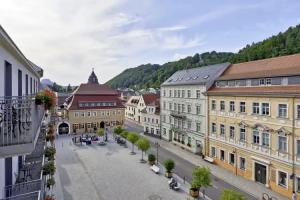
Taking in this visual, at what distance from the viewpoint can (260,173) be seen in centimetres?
2598

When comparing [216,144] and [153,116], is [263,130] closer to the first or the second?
[216,144]

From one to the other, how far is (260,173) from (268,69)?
10950 mm

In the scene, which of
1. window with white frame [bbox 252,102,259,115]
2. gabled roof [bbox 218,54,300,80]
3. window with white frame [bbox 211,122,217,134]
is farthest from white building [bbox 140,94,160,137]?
window with white frame [bbox 252,102,259,115]

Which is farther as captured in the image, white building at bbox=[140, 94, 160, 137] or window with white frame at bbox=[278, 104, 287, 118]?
white building at bbox=[140, 94, 160, 137]

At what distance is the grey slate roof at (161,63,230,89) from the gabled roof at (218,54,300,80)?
1.14 metres

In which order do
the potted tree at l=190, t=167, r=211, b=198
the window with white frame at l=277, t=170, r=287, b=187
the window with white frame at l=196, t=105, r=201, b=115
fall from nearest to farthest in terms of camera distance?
the potted tree at l=190, t=167, r=211, b=198 < the window with white frame at l=277, t=170, r=287, b=187 < the window with white frame at l=196, t=105, r=201, b=115

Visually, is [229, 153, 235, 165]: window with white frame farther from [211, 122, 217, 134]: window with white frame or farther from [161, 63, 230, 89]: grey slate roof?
[161, 63, 230, 89]: grey slate roof

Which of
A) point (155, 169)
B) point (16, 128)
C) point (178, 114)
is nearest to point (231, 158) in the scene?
point (155, 169)

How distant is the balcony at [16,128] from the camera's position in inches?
259

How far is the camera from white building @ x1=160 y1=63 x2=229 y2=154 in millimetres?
36156

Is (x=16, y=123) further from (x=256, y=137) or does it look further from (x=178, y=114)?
(x=178, y=114)

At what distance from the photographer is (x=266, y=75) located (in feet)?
85.0

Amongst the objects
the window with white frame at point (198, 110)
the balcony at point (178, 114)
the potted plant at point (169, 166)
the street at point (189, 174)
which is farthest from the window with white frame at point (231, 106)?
the balcony at point (178, 114)

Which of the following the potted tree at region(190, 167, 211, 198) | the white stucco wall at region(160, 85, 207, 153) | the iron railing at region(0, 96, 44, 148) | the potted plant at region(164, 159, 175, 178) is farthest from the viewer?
the white stucco wall at region(160, 85, 207, 153)
